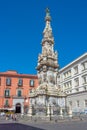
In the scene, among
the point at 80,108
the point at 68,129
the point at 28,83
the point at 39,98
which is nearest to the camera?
the point at 68,129

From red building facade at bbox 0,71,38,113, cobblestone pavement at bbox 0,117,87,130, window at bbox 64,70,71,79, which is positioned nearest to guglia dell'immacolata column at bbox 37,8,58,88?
cobblestone pavement at bbox 0,117,87,130

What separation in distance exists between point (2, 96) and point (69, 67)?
22759mm

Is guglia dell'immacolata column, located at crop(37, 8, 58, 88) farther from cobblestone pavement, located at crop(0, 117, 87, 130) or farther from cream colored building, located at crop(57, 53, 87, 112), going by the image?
cream colored building, located at crop(57, 53, 87, 112)

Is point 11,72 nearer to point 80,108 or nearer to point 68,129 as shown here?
point 80,108

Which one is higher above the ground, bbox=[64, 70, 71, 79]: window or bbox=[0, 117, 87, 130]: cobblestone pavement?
bbox=[64, 70, 71, 79]: window

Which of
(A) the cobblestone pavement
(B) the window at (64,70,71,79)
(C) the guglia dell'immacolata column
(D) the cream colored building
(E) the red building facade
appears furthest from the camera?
(B) the window at (64,70,71,79)

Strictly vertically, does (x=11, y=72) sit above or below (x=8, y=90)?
above

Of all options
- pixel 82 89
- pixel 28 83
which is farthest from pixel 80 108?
pixel 28 83

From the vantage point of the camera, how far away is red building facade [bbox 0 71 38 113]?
5822 cm

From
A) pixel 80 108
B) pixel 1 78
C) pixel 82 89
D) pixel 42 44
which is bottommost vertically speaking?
pixel 80 108

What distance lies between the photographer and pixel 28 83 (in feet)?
209

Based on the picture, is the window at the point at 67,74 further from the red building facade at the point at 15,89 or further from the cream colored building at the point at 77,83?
the red building facade at the point at 15,89

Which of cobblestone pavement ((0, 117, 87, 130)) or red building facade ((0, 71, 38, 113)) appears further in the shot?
red building facade ((0, 71, 38, 113))

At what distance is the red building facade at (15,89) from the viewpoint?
2292 inches
